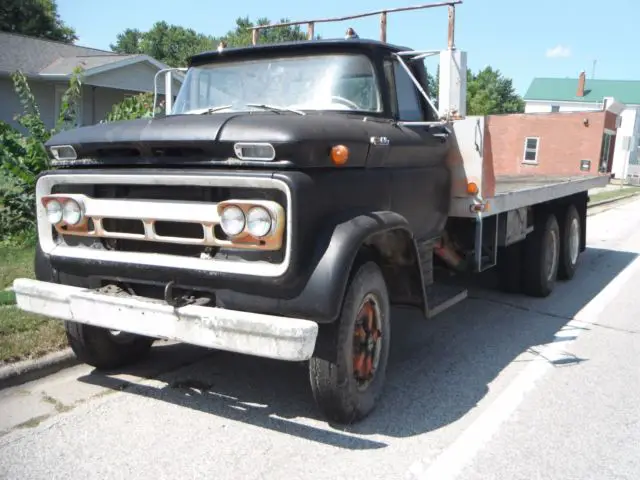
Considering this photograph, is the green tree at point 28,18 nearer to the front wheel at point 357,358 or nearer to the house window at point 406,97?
the house window at point 406,97

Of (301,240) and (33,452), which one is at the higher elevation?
(301,240)

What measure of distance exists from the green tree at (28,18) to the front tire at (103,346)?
116 feet

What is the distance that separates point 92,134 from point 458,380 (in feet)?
10.2

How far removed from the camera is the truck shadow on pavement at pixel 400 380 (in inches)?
156

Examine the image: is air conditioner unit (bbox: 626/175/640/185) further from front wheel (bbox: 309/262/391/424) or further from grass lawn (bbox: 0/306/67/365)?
grass lawn (bbox: 0/306/67/365)

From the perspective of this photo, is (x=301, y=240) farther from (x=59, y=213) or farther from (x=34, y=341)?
(x=34, y=341)

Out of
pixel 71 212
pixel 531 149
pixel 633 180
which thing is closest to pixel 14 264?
pixel 71 212

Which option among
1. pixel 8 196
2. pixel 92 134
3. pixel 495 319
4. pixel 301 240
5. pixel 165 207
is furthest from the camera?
pixel 8 196

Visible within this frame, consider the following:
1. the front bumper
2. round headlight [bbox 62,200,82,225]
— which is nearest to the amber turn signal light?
the front bumper

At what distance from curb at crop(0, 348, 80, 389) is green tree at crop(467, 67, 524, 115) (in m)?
61.6

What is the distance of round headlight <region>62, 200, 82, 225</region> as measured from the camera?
3.90 m

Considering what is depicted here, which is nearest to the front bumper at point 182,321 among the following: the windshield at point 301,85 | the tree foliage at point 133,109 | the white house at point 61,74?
the windshield at point 301,85

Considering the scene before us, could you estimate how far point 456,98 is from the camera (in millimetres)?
4305

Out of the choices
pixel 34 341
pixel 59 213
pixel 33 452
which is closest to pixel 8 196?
pixel 34 341
